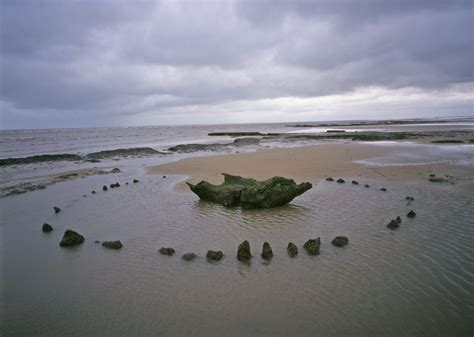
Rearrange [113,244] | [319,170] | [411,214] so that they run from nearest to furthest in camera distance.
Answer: [113,244]
[411,214]
[319,170]

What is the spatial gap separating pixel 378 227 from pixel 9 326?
8562mm

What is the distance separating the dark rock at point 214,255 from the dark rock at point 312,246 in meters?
2.03

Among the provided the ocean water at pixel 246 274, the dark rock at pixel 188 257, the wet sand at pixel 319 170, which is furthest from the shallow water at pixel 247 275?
the wet sand at pixel 319 170

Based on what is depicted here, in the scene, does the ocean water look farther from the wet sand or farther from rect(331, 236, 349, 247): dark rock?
the wet sand

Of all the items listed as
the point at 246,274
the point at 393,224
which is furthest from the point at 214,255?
the point at 393,224

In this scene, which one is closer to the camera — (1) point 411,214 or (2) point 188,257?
(2) point 188,257

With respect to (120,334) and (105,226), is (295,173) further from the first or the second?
(120,334)

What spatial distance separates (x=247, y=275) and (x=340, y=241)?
8.67ft

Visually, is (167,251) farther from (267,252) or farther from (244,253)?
(267,252)

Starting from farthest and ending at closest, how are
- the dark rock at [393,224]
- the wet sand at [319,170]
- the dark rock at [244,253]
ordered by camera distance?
the wet sand at [319,170] → the dark rock at [393,224] → the dark rock at [244,253]

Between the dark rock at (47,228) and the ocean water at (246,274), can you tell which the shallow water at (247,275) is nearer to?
the ocean water at (246,274)

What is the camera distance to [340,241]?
7.19 meters

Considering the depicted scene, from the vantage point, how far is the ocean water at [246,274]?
463 centimetres

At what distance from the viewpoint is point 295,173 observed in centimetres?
1788
